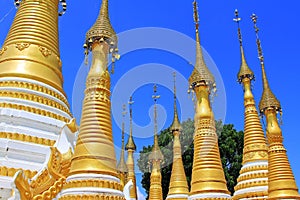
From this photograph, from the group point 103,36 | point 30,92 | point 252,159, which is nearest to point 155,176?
point 252,159

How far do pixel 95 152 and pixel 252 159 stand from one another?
29.6 ft

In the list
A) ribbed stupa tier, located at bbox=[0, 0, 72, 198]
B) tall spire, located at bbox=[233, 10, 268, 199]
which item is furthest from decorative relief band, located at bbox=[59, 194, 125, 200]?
tall spire, located at bbox=[233, 10, 268, 199]

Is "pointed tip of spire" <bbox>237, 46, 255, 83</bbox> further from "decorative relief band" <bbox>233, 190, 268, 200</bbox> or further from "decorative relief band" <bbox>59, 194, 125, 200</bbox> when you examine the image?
"decorative relief band" <bbox>59, 194, 125, 200</bbox>

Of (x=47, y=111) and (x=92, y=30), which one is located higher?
(x=92, y=30)

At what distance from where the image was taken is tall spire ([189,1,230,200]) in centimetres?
1234

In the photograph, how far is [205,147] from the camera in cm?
1332

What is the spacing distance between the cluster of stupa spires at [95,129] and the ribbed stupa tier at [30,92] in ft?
0.09

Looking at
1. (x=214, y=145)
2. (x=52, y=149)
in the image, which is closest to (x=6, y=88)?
(x=52, y=149)

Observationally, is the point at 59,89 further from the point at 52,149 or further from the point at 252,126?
the point at 252,126

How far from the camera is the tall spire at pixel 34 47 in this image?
10250 mm

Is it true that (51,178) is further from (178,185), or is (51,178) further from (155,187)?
(155,187)

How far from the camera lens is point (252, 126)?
17516 mm

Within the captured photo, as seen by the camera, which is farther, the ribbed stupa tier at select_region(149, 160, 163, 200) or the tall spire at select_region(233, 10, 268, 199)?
the ribbed stupa tier at select_region(149, 160, 163, 200)

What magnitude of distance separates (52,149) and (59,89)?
3.22 m
